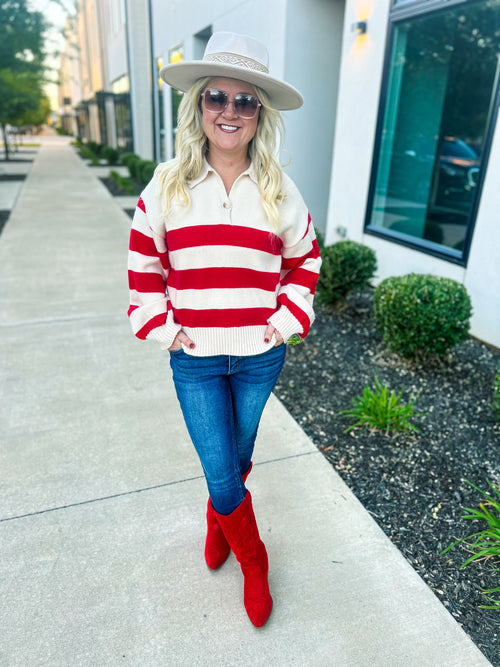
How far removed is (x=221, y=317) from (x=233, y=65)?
33.2 inches

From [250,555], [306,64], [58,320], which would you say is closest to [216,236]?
[250,555]

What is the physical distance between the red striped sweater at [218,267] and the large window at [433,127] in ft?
12.4

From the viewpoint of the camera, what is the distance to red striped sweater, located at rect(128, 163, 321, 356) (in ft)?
5.77

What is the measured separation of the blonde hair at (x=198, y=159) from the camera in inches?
68.1

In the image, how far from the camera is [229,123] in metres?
1.74

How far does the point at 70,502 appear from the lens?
2.63 meters

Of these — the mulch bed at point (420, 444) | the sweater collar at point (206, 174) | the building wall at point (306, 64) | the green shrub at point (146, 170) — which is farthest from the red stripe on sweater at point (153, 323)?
the green shrub at point (146, 170)

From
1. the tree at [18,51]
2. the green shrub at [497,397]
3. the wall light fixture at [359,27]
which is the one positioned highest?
the tree at [18,51]

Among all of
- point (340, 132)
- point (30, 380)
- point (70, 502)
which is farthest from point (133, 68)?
point (70, 502)

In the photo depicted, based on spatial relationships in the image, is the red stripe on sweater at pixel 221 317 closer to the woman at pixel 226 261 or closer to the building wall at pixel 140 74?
the woman at pixel 226 261

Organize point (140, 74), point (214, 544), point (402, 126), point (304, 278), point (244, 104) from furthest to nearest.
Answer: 1. point (140, 74)
2. point (402, 126)
3. point (214, 544)
4. point (304, 278)
5. point (244, 104)

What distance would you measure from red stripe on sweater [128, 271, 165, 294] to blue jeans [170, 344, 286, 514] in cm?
26

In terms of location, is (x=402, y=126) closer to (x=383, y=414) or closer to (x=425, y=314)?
(x=425, y=314)

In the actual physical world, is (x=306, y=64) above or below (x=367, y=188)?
above
